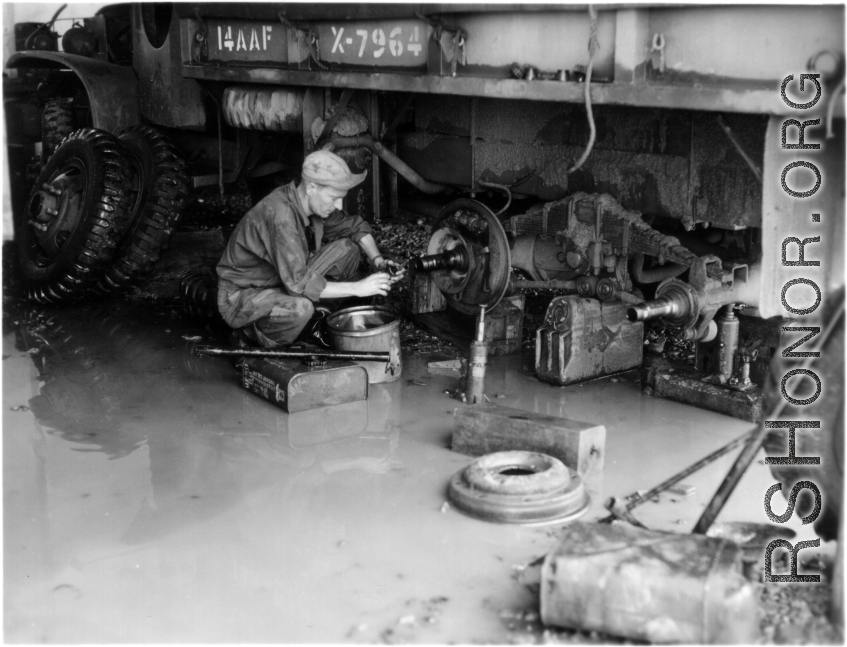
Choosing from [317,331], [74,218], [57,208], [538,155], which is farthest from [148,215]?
[538,155]

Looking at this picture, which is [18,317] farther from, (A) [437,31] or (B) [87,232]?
(A) [437,31]

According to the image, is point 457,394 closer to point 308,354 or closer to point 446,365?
point 446,365

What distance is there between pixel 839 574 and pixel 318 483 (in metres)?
1.99

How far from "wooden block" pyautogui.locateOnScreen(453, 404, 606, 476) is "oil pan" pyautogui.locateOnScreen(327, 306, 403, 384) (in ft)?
3.19

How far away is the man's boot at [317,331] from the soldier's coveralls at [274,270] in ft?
0.48

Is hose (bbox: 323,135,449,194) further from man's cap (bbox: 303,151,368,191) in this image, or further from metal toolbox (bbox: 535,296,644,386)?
metal toolbox (bbox: 535,296,644,386)

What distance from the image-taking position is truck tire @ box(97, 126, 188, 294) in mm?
6512

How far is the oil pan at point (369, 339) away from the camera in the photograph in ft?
16.5

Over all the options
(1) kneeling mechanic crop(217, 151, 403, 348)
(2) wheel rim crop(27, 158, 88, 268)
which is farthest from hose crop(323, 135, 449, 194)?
(2) wheel rim crop(27, 158, 88, 268)

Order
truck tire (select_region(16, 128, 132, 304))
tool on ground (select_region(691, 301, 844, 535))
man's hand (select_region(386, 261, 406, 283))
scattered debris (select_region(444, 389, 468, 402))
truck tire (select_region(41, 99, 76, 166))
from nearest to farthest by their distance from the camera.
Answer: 1. tool on ground (select_region(691, 301, 844, 535))
2. scattered debris (select_region(444, 389, 468, 402))
3. man's hand (select_region(386, 261, 406, 283))
4. truck tire (select_region(16, 128, 132, 304))
5. truck tire (select_region(41, 99, 76, 166))

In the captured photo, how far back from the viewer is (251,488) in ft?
12.7

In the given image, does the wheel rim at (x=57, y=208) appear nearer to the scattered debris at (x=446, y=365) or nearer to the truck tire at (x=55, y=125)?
the truck tire at (x=55, y=125)

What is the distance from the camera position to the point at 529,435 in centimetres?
397

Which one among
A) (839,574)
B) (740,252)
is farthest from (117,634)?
(740,252)
